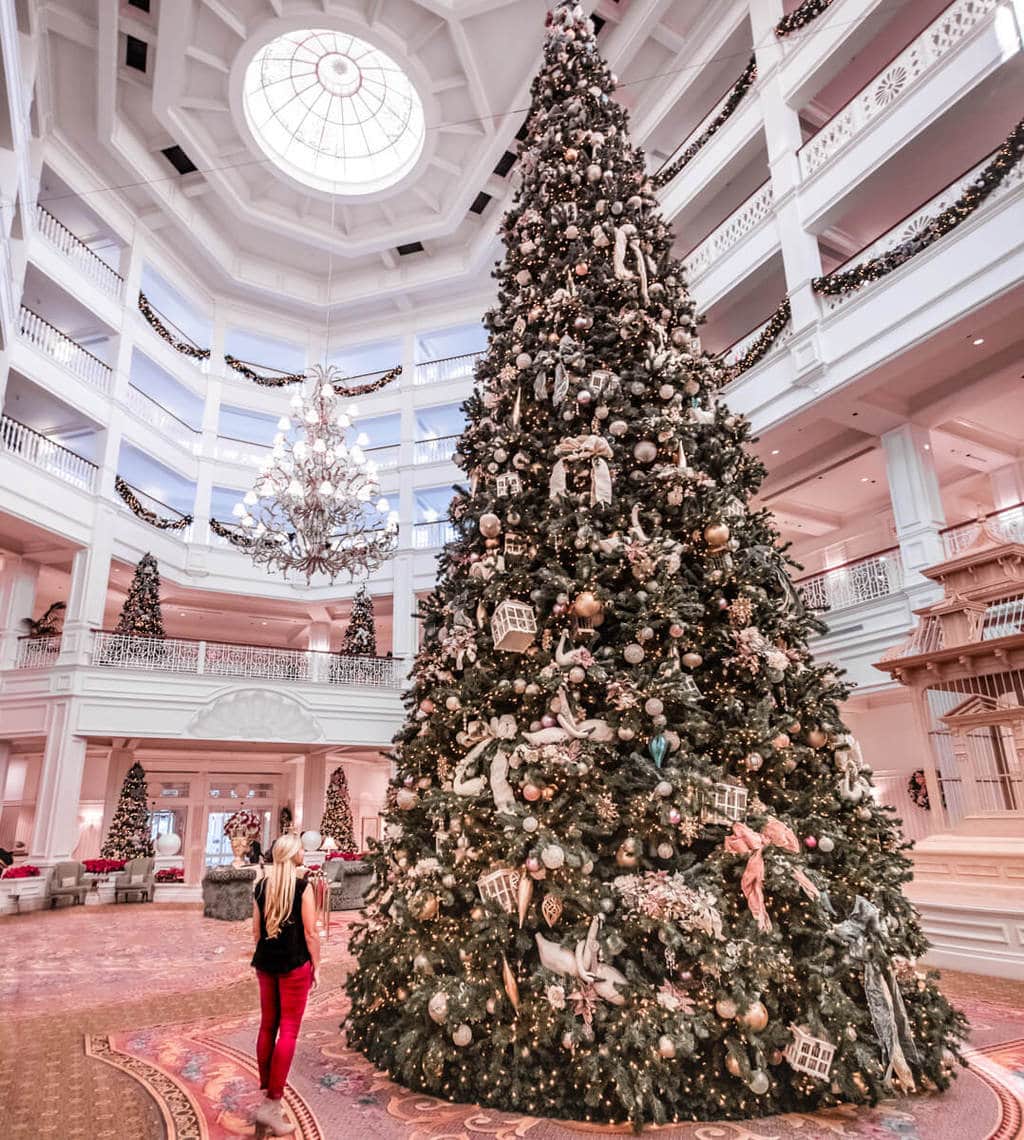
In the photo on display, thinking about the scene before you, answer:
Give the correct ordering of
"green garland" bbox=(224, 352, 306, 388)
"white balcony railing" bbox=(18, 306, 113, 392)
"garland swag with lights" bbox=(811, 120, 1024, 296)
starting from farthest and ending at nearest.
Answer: "green garland" bbox=(224, 352, 306, 388) < "white balcony railing" bbox=(18, 306, 113, 392) < "garland swag with lights" bbox=(811, 120, 1024, 296)

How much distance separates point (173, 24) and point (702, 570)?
1285cm

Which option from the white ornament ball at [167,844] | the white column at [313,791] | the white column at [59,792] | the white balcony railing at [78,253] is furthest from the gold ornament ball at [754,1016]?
the white balcony railing at [78,253]

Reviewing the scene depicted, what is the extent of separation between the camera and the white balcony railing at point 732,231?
10.4 metres

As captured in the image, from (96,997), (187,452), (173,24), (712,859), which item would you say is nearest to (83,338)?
(187,452)

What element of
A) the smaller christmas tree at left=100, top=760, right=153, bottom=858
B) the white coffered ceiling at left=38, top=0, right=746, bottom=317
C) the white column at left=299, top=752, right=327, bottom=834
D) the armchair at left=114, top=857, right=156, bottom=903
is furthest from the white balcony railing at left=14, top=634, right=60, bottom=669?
the white coffered ceiling at left=38, top=0, right=746, bottom=317

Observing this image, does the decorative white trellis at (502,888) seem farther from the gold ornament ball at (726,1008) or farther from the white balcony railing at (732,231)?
the white balcony railing at (732,231)

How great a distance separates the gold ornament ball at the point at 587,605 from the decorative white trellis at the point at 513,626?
0.77ft

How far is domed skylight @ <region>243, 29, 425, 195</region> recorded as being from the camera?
12961 mm

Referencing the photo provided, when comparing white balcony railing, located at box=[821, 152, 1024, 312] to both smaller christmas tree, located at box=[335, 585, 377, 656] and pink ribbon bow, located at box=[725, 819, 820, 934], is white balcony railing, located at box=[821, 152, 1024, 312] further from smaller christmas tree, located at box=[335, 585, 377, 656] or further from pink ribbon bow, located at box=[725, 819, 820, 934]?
smaller christmas tree, located at box=[335, 585, 377, 656]

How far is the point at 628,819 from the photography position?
2861mm

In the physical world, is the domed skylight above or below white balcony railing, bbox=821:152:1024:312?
above

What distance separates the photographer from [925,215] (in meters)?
8.10

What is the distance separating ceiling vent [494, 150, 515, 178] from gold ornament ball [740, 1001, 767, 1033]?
14841mm

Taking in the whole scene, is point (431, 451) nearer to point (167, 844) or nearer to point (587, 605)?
point (167, 844)
